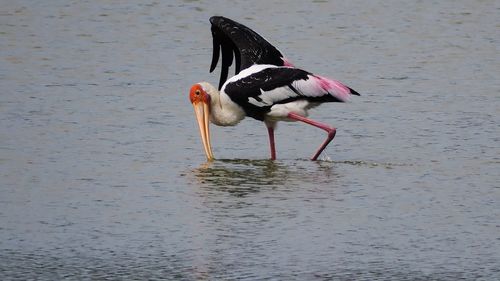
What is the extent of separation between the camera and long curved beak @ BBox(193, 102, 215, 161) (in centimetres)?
1107

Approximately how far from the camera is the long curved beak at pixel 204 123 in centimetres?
1107

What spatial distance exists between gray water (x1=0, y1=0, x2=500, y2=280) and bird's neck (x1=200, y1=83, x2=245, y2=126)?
0.81 ft

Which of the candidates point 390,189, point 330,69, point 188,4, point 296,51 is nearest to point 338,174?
point 390,189

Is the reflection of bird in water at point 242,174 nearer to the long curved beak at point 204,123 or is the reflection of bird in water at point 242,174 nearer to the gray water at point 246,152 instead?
the gray water at point 246,152

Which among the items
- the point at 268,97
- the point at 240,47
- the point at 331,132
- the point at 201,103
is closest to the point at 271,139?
the point at 268,97

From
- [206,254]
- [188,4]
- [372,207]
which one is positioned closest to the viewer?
[206,254]

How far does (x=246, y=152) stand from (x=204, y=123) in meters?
0.41

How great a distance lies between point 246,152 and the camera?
37.3 ft

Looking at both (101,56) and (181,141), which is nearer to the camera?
(181,141)

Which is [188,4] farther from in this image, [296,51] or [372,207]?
[372,207]

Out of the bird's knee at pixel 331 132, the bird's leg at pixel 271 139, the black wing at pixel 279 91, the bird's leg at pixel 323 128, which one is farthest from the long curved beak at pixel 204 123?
the bird's knee at pixel 331 132

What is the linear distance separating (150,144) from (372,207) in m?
2.82

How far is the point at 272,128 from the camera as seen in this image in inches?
452

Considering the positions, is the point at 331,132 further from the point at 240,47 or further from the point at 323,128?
the point at 240,47
